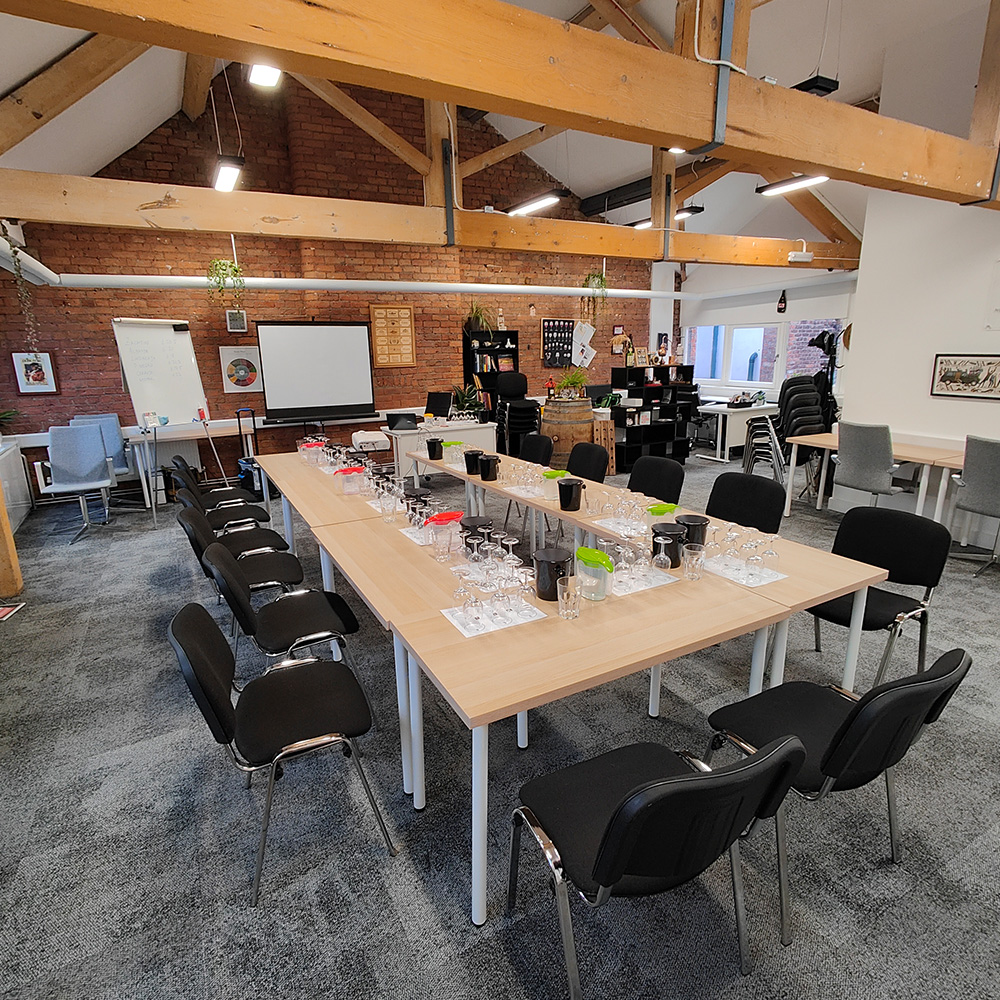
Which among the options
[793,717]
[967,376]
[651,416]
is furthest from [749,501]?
[651,416]

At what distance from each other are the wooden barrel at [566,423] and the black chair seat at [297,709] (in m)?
4.75

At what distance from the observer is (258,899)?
1711 millimetres

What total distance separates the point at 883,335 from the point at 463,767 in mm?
5110

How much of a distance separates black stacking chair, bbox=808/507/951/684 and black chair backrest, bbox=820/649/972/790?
3.32ft

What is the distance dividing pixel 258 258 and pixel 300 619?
6.25 m

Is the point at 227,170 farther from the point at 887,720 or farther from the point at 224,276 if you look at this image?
the point at 887,720

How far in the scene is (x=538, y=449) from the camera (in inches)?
189

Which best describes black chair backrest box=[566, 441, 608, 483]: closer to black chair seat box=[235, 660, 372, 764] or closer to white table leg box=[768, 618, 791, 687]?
white table leg box=[768, 618, 791, 687]

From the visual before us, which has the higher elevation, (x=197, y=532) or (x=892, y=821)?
(x=197, y=532)

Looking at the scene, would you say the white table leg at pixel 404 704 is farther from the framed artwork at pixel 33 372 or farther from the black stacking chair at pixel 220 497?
the framed artwork at pixel 33 372

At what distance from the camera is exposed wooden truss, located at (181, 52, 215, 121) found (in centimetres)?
517

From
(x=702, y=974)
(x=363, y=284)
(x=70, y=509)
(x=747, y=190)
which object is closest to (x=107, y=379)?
(x=70, y=509)

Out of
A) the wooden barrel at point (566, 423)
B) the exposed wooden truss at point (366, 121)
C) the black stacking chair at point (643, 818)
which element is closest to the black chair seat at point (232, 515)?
the black stacking chair at point (643, 818)

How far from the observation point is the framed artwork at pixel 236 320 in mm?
6996
